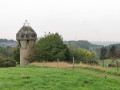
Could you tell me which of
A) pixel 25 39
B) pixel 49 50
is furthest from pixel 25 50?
pixel 49 50

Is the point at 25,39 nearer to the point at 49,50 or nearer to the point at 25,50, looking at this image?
the point at 25,50

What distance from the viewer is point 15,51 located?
165 feet

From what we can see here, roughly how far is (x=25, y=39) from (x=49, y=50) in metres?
5.38

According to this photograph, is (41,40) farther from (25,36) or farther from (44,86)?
(44,86)

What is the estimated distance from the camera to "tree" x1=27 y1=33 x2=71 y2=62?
35.3 m

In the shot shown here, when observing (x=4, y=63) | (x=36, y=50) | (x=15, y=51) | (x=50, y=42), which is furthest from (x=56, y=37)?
(x=15, y=51)

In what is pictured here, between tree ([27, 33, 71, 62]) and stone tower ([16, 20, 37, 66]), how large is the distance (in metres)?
1.18

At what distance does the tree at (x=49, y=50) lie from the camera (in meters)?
35.3

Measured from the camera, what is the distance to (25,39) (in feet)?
115

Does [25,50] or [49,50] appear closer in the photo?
[25,50]

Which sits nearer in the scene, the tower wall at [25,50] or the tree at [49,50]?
the tree at [49,50]

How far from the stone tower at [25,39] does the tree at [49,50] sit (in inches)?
46.5

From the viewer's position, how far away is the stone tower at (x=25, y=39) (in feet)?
116

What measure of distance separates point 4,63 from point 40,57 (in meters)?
7.51
